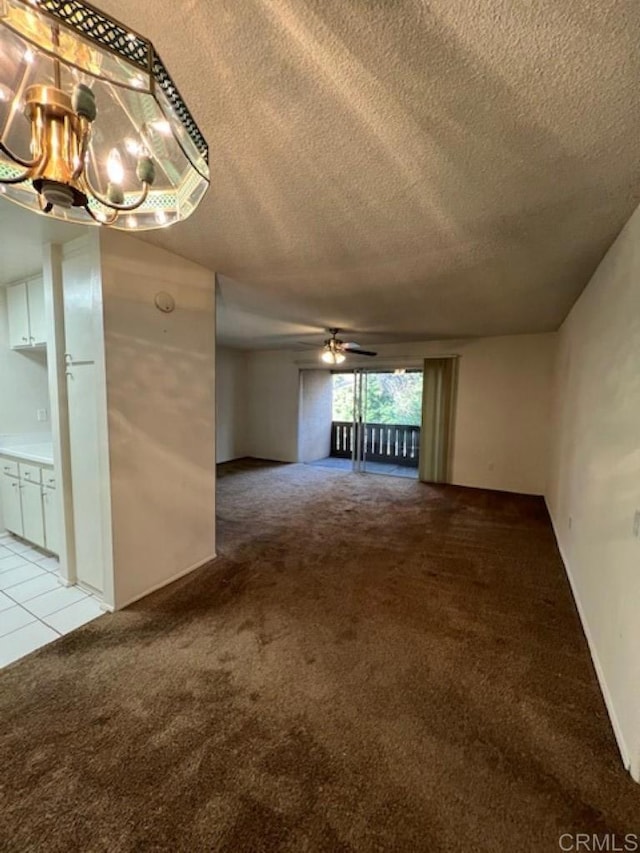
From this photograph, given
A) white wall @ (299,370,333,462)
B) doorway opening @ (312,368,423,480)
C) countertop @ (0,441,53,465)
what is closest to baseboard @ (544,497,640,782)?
countertop @ (0,441,53,465)

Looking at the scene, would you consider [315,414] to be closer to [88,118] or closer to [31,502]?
[31,502]

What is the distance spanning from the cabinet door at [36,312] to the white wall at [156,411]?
132 centimetres

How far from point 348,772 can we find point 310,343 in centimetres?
592

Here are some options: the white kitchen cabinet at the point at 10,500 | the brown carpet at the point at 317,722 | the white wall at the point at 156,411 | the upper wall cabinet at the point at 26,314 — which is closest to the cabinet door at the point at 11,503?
the white kitchen cabinet at the point at 10,500

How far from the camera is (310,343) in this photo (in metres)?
6.58

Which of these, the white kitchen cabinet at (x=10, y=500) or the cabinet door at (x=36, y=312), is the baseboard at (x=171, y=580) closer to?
the white kitchen cabinet at (x=10, y=500)

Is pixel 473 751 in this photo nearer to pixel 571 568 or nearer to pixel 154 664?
pixel 154 664

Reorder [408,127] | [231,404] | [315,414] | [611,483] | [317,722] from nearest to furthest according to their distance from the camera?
[408,127] → [317,722] → [611,483] → [231,404] → [315,414]

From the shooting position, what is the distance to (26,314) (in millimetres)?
3195

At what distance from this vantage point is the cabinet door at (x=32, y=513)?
3.00 meters

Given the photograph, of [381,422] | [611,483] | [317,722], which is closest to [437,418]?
[381,422]

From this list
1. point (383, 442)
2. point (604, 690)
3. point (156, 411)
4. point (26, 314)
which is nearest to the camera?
point (604, 690)

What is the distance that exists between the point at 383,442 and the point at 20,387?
649 cm

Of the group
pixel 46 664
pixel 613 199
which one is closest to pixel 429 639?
pixel 46 664
